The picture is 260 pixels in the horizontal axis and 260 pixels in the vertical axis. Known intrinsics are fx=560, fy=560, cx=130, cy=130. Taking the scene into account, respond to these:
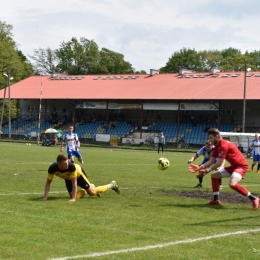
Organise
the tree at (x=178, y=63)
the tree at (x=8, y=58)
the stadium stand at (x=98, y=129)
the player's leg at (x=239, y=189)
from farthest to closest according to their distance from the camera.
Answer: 1. the tree at (x=178, y=63)
2. the tree at (x=8, y=58)
3. the stadium stand at (x=98, y=129)
4. the player's leg at (x=239, y=189)

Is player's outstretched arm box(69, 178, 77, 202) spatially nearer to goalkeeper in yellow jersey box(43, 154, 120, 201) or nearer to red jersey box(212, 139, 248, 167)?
goalkeeper in yellow jersey box(43, 154, 120, 201)

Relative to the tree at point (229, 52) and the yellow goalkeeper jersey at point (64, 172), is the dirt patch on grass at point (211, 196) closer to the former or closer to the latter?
the yellow goalkeeper jersey at point (64, 172)

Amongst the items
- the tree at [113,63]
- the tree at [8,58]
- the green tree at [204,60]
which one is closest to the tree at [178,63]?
the green tree at [204,60]

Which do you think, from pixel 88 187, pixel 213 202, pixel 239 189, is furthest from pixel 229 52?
pixel 239 189

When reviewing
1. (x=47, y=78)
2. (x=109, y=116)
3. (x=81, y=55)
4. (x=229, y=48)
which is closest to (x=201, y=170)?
(x=109, y=116)

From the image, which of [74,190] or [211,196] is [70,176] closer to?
[74,190]

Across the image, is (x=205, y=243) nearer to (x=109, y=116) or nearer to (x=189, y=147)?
(x=189, y=147)

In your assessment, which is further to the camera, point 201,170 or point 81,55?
point 81,55

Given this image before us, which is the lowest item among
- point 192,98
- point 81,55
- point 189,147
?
point 189,147

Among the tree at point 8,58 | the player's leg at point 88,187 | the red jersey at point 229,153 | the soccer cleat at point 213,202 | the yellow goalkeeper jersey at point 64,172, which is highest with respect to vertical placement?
the tree at point 8,58

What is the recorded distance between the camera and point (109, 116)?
74.6 m

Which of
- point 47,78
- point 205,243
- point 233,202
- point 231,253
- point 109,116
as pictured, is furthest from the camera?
point 47,78

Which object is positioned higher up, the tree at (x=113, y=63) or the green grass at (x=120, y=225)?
the tree at (x=113, y=63)

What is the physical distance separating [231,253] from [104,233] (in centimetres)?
223
